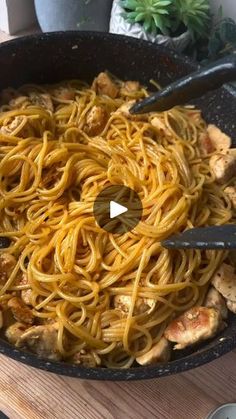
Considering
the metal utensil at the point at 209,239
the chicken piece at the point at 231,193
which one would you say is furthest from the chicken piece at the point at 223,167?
the metal utensil at the point at 209,239

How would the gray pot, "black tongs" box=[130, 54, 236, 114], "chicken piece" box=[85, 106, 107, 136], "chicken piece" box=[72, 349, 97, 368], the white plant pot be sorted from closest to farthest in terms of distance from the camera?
"black tongs" box=[130, 54, 236, 114] < "chicken piece" box=[72, 349, 97, 368] < "chicken piece" box=[85, 106, 107, 136] < the white plant pot < the gray pot

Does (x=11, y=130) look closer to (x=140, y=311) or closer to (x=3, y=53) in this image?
(x=3, y=53)

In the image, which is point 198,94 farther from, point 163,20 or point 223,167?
point 163,20

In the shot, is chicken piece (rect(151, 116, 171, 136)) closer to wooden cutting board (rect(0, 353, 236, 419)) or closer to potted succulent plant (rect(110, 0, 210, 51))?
potted succulent plant (rect(110, 0, 210, 51))

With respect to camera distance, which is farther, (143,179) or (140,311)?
(143,179)

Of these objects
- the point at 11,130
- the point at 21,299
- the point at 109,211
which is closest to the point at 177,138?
the point at 109,211

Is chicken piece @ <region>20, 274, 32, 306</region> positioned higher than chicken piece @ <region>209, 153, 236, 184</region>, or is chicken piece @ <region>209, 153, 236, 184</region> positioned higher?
chicken piece @ <region>209, 153, 236, 184</region>

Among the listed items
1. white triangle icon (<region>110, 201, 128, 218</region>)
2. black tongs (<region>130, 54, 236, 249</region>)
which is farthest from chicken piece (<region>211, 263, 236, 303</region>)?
white triangle icon (<region>110, 201, 128, 218</region>)

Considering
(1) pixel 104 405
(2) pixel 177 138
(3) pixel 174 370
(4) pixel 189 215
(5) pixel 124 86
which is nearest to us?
(3) pixel 174 370
